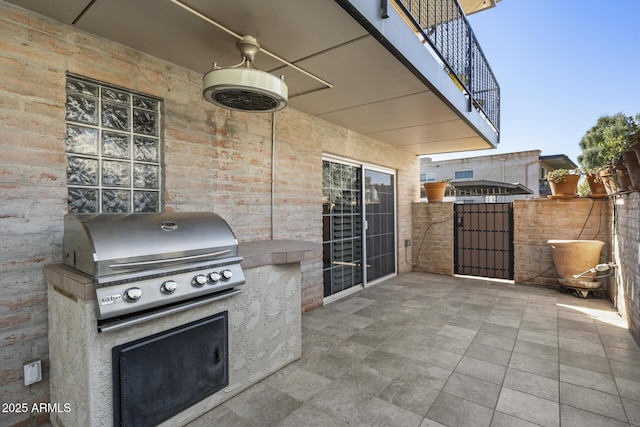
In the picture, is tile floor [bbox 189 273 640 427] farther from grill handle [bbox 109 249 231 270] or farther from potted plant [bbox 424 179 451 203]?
potted plant [bbox 424 179 451 203]

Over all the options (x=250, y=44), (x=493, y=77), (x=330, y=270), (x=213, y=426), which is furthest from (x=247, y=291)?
(x=493, y=77)

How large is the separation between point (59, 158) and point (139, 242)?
3.24ft

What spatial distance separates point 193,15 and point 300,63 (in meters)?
0.94

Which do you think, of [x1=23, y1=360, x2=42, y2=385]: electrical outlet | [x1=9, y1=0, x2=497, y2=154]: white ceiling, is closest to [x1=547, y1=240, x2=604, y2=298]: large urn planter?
[x1=9, y1=0, x2=497, y2=154]: white ceiling

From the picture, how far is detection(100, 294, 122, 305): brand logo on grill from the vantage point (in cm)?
145

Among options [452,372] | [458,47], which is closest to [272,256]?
[452,372]

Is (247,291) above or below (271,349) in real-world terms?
above

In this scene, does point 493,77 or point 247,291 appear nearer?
point 247,291

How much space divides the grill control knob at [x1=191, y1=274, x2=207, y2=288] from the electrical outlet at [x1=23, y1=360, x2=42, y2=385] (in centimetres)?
117

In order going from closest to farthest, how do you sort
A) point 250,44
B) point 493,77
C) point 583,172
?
point 250,44, point 583,172, point 493,77

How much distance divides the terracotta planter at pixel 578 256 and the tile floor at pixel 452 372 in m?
0.58

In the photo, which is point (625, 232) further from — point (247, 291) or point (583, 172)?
point (247, 291)

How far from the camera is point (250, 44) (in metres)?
2.15

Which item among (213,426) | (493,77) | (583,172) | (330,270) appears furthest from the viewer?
(493,77)
